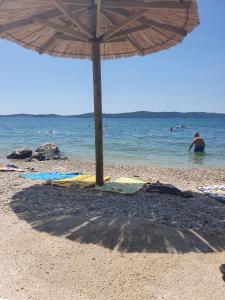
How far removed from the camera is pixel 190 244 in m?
4.75

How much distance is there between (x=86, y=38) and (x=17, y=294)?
580 centimetres

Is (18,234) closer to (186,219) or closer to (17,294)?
(17,294)

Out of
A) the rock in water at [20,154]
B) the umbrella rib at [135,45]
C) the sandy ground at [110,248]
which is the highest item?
the umbrella rib at [135,45]

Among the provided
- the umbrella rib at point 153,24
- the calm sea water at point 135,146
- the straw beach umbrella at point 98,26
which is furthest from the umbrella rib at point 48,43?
the calm sea water at point 135,146

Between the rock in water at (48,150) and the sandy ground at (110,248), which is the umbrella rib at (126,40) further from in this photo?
the rock in water at (48,150)

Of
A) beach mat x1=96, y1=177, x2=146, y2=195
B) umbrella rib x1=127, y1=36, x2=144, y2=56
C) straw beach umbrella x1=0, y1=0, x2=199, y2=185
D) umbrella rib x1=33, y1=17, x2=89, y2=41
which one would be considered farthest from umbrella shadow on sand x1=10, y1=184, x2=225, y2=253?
umbrella rib x1=127, y1=36, x2=144, y2=56

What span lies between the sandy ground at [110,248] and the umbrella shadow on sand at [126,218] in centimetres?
1

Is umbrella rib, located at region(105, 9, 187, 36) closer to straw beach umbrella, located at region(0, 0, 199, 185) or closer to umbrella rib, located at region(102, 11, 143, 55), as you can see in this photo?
straw beach umbrella, located at region(0, 0, 199, 185)

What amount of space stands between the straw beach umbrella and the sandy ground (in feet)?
7.03

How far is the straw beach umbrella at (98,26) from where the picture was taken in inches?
→ 259

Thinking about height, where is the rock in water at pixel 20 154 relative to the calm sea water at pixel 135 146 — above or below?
above

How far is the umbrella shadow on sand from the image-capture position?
15.6 ft

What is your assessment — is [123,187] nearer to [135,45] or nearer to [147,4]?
[135,45]

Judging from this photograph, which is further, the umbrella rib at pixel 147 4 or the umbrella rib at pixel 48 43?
the umbrella rib at pixel 48 43
